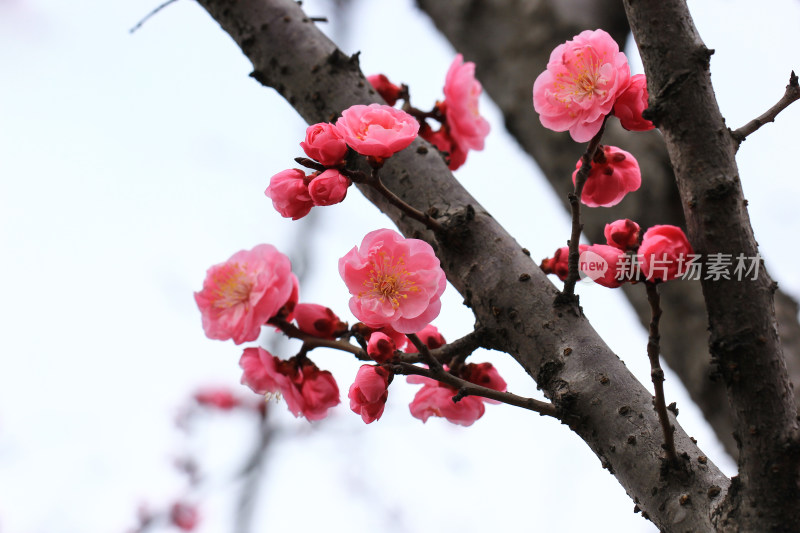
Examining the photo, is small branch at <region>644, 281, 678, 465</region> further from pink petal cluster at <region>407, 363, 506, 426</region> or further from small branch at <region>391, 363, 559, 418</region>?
pink petal cluster at <region>407, 363, 506, 426</region>

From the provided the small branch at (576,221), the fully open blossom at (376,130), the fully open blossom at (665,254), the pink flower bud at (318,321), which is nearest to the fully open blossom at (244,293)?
the pink flower bud at (318,321)

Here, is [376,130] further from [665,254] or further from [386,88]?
[386,88]

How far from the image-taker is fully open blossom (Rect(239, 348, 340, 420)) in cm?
104

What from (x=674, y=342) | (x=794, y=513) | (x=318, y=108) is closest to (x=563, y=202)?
(x=674, y=342)

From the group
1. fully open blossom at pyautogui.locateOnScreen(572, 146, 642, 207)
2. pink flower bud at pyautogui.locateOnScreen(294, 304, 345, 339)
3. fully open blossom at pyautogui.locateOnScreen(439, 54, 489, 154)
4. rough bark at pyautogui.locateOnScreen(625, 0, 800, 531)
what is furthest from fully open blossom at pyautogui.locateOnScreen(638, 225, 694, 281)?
fully open blossom at pyautogui.locateOnScreen(439, 54, 489, 154)

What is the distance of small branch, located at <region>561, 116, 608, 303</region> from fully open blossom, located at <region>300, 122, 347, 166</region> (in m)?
0.30

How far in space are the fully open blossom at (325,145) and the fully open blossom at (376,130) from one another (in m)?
0.01

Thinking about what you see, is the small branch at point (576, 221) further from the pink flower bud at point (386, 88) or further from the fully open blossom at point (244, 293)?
the pink flower bud at point (386, 88)

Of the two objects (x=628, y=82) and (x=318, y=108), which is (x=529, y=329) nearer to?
(x=628, y=82)

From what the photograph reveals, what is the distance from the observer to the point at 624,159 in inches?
39.8

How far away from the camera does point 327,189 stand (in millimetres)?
862

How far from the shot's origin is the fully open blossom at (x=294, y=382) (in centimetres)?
104

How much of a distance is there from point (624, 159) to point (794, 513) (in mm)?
533

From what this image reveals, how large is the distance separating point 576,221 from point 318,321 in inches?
17.8
